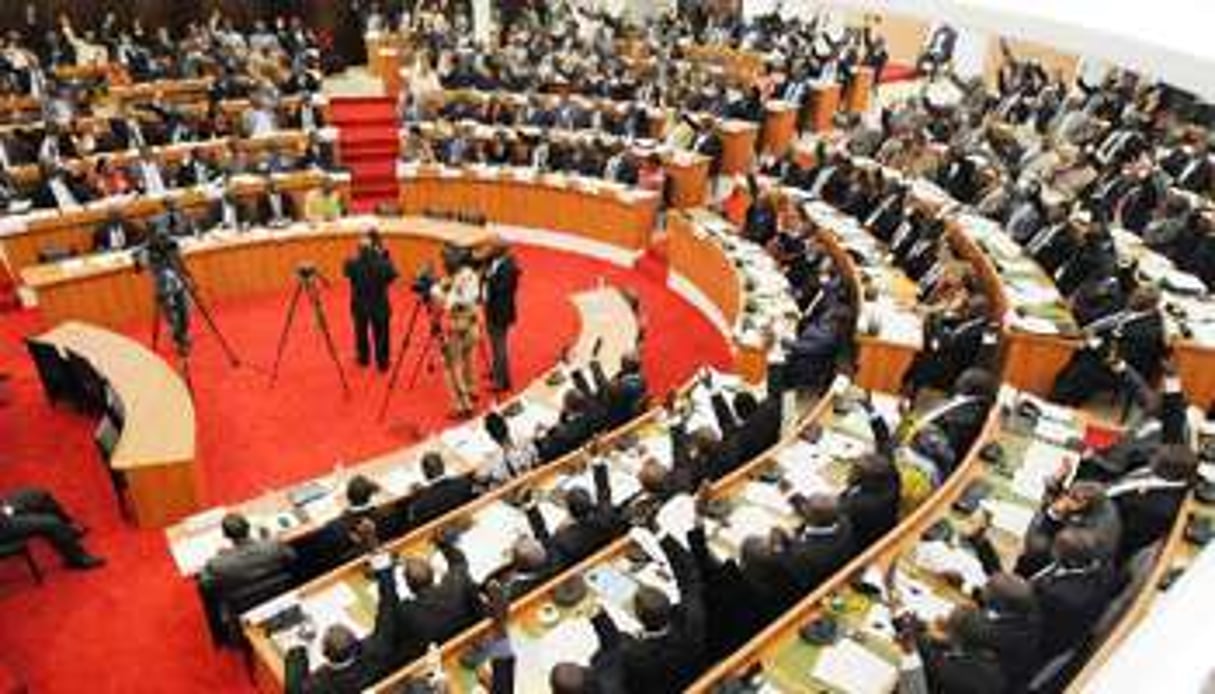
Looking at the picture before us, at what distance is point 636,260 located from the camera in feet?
54.7

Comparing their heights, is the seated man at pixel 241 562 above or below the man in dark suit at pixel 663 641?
below

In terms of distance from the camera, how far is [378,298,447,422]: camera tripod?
1182cm

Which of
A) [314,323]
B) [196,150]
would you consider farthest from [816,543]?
[196,150]

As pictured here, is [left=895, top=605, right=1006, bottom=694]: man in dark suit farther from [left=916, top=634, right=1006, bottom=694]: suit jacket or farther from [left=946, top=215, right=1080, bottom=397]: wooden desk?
[left=946, top=215, right=1080, bottom=397]: wooden desk

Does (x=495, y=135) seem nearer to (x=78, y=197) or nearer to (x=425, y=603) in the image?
(x=78, y=197)

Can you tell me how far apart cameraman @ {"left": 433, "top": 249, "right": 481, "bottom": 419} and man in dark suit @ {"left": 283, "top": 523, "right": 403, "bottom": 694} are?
5137 mm

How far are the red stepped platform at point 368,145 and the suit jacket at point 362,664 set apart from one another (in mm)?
12833

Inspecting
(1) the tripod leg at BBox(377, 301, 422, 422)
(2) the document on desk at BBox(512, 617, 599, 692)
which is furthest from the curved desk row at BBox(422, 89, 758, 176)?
(2) the document on desk at BBox(512, 617, 599, 692)

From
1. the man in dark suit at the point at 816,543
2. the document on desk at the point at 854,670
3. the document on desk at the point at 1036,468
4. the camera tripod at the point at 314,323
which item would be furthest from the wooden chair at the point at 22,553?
the document on desk at the point at 1036,468

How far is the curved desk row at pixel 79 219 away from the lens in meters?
14.4

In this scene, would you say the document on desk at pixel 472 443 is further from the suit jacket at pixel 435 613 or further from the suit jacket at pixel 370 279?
the suit jacket at pixel 370 279

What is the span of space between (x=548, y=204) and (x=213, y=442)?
291 inches

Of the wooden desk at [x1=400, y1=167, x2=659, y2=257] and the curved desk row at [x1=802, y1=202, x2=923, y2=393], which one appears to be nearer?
the curved desk row at [x1=802, y1=202, x2=923, y2=393]

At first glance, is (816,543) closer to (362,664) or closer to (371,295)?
(362,664)
